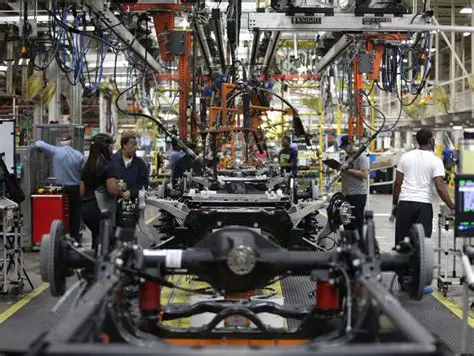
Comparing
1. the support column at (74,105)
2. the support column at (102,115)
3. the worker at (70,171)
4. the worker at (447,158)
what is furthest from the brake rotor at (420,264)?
the support column at (102,115)

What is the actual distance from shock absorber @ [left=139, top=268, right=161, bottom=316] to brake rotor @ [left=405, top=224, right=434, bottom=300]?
50.9 inches

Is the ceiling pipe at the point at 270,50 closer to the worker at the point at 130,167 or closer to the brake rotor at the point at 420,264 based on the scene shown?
the worker at the point at 130,167

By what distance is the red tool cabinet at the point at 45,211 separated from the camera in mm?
9078

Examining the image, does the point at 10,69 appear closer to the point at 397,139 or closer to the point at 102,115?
the point at 102,115

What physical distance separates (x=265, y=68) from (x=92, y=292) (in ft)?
38.1

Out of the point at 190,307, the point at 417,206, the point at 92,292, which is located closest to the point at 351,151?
the point at 417,206

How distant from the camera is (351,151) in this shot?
28.9ft

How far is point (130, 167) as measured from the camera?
26.5ft

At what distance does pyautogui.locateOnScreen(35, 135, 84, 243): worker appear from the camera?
882 cm

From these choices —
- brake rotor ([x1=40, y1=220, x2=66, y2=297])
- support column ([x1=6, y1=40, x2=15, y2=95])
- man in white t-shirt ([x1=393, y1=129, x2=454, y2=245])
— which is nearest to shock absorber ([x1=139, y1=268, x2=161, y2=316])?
brake rotor ([x1=40, y1=220, x2=66, y2=297])

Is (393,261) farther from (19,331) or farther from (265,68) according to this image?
(265,68)

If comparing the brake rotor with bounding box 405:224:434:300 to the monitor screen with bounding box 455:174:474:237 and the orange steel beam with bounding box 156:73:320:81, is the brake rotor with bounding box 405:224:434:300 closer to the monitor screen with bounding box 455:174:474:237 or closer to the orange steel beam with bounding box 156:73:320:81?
the monitor screen with bounding box 455:174:474:237

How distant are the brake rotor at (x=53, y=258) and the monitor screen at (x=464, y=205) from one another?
2600 millimetres

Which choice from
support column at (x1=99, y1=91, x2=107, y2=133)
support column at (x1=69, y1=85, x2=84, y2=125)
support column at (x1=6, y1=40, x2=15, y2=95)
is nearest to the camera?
support column at (x1=6, y1=40, x2=15, y2=95)
